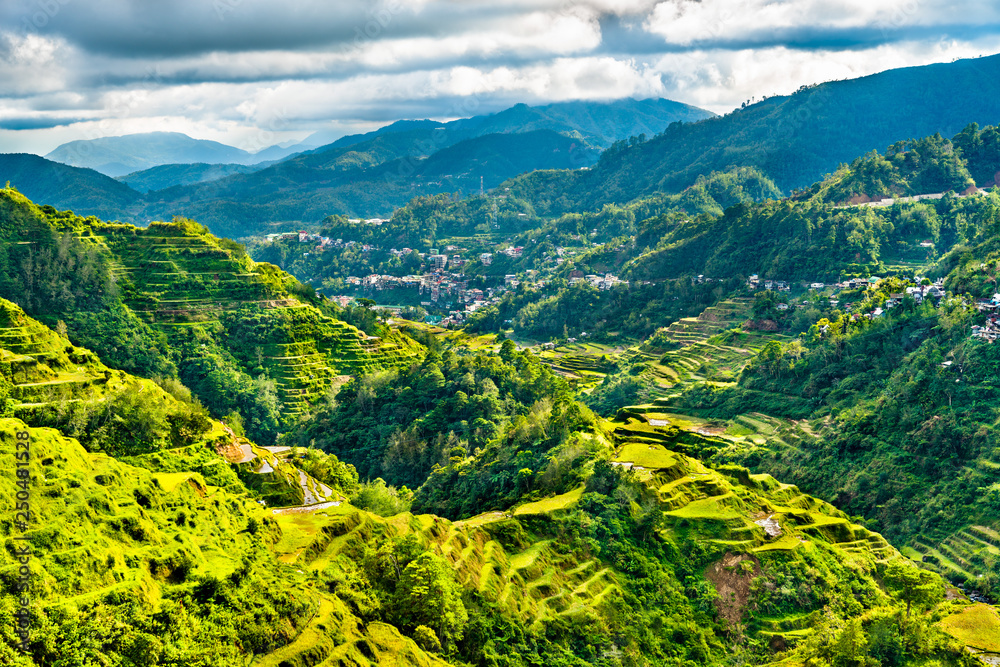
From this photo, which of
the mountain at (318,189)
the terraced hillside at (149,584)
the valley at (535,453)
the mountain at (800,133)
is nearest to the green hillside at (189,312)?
the valley at (535,453)

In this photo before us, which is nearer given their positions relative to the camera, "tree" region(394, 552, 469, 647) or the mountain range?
"tree" region(394, 552, 469, 647)

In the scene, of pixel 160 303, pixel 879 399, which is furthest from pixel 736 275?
pixel 160 303

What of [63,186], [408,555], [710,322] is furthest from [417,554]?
[63,186]

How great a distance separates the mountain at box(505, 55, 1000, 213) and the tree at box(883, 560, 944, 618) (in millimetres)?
103509

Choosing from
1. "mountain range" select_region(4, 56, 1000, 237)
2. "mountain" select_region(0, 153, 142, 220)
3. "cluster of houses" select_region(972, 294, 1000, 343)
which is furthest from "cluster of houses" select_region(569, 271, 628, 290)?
"mountain" select_region(0, 153, 142, 220)

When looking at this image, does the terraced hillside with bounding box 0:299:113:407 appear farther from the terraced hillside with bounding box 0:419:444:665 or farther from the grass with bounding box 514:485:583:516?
the grass with bounding box 514:485:583:516

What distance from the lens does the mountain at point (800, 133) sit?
12169 cm

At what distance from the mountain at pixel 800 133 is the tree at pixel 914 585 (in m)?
104

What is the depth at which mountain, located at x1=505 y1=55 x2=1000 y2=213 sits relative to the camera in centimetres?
12169

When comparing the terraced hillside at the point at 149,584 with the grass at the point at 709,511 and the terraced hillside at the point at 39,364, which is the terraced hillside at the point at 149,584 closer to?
the terraced hillside at the point at 39,364

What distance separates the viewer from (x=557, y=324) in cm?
6781

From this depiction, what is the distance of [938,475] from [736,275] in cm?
3388

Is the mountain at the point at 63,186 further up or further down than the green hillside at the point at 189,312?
further up

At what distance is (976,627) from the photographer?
1823 cm
